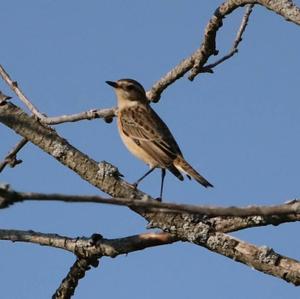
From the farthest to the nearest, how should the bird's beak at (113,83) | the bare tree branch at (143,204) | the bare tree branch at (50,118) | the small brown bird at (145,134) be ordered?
1. the bird's beak at (113,83)
2. the small brown bird at (145,134)
3. the bare tree branch at (50,118)
4. the bare tree branch at (143,204)

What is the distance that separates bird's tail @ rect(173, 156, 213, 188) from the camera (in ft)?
32.8

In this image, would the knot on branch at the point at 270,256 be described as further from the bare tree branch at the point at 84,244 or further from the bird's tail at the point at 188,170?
the bird's tail at the point at 188,170

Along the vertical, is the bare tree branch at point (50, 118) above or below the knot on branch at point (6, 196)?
above

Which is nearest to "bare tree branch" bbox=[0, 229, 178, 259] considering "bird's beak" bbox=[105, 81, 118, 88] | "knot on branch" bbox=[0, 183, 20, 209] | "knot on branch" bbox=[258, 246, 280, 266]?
"knot on branch" bbox=[258, 246, 280, 266]

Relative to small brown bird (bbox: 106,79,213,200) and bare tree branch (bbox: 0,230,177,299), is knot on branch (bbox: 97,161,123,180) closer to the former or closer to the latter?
bare tree branch (bbox: 0,230,177,299)

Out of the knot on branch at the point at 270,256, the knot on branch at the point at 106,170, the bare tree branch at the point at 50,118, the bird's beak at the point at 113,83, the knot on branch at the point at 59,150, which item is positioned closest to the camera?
the knot on branch at the point at 270,256

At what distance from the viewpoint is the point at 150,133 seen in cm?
1184

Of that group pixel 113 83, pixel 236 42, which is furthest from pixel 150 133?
pixel 236 42

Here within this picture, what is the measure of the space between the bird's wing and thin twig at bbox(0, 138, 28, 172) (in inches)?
146

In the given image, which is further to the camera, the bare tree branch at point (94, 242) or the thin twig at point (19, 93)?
the thin twig at point (19, 93)

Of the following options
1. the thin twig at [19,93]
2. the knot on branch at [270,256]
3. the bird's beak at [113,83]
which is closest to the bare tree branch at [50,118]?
the thin twig at [19,93]

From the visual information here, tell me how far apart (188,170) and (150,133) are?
1.54 m

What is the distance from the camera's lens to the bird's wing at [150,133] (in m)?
11.1

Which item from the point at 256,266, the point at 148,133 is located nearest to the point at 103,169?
the point at 256,266
